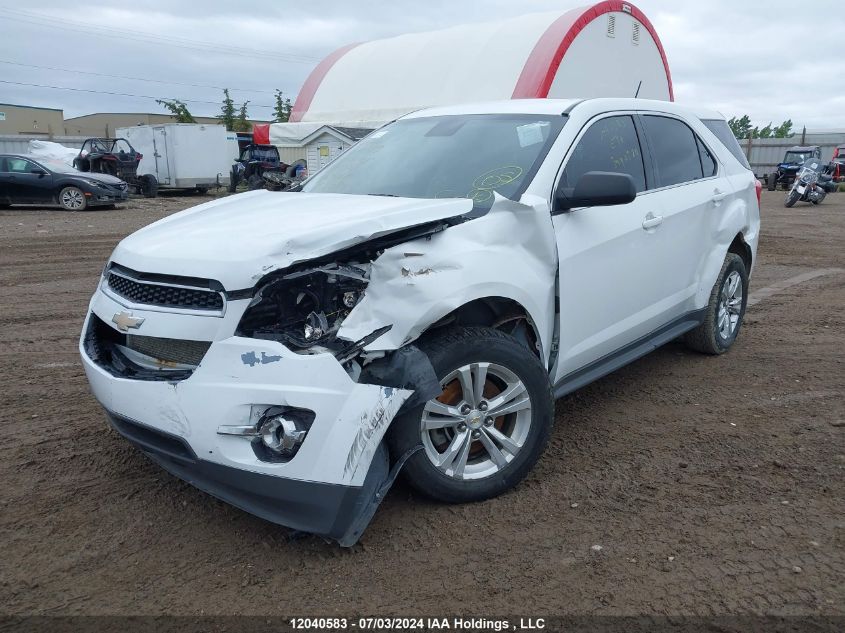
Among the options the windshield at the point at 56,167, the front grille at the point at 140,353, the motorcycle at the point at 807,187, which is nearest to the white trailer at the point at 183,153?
the windshield at the point at 56,167

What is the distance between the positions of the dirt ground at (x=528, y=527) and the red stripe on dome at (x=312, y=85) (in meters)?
24.1

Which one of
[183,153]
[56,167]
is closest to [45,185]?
[56,167]

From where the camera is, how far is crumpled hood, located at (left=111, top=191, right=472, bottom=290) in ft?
8.61

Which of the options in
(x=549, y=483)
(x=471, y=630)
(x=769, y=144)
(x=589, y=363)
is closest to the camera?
(x=471, y=630)

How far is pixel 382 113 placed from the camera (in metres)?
23.7

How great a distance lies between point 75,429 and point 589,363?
9.64ft

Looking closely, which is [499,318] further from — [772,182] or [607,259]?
[772,182]

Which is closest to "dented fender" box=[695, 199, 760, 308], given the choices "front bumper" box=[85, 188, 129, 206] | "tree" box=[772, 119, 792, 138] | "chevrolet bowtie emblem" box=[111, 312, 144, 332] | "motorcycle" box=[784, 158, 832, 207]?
"chevrolet bowtie emblem" box=[111, 312, 144, 332]

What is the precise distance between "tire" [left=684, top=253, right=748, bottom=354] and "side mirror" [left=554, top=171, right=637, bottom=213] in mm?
1950

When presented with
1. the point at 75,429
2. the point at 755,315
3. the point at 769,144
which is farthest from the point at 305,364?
the point at 769,144

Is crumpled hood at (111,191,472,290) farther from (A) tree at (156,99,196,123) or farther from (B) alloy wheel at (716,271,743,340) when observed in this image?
(A) tree at (156,99,196,123)

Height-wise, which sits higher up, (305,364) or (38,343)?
(305,364)

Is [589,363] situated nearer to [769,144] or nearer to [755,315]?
[755,315]

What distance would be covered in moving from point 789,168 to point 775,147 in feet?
32.0
